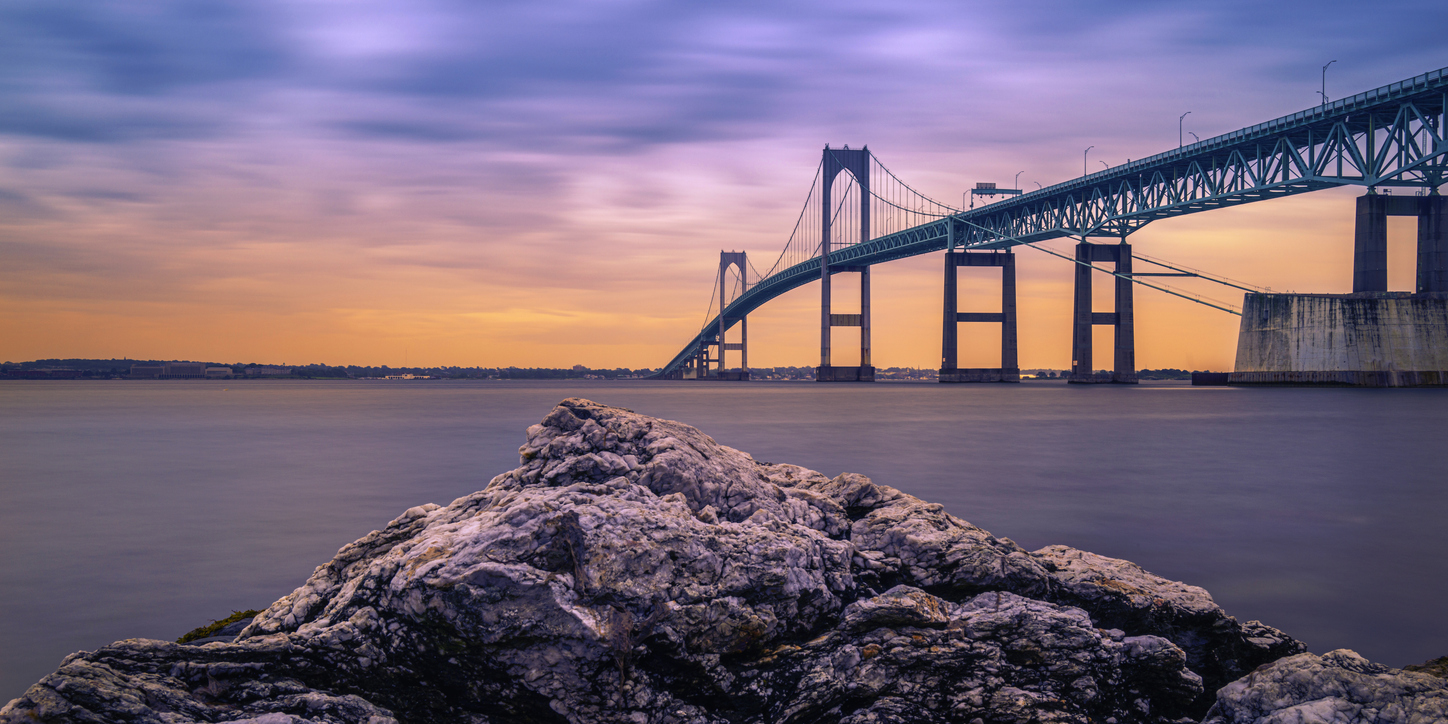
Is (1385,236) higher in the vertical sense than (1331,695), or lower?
higher

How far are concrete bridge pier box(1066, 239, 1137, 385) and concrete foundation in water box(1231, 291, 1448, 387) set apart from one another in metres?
14.3

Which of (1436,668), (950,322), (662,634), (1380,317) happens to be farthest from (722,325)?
(662,634)

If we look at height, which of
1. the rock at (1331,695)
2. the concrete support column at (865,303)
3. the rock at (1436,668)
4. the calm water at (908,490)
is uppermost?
the concrete support column at (865,303)

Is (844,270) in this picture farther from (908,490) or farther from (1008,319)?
(908,490)

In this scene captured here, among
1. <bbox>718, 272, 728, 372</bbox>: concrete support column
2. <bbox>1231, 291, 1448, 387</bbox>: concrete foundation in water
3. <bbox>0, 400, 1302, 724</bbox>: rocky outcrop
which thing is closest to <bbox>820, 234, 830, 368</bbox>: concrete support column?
<bbox>718, 272, 728, 372</bbox>: concrete support column

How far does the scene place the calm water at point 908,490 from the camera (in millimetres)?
5629

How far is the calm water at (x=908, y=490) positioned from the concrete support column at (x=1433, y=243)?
41.8 feet

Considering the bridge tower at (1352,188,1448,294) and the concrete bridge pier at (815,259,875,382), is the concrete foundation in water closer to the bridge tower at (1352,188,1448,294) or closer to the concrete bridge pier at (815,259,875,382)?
the bridge tower at (1352,188,1448,294)

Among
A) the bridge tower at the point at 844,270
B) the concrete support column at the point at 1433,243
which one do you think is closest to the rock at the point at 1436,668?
the concrete support column at the point at 1433,243

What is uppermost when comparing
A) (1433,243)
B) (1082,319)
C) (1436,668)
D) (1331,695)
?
(1433,243)

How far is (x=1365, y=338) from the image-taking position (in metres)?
36.4

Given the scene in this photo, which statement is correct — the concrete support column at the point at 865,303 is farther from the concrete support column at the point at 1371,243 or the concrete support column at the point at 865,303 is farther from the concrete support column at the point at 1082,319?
the concrete support column at the point at 1371,243

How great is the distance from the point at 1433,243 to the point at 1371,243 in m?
3.01

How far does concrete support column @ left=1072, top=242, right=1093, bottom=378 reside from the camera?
55.1m
